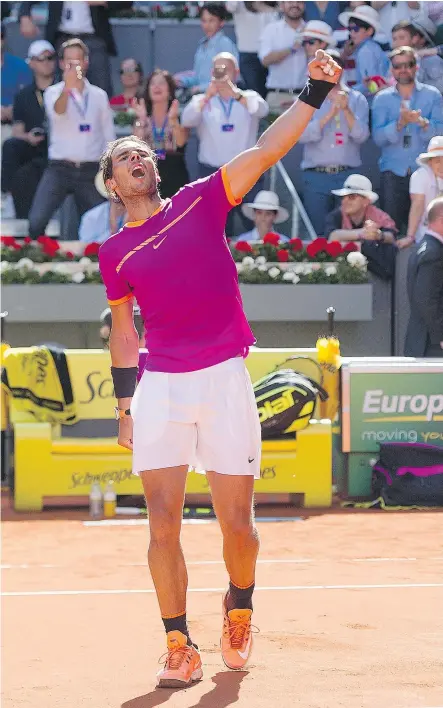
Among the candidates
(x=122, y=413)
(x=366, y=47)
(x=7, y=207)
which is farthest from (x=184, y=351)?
(x=7, y=207)

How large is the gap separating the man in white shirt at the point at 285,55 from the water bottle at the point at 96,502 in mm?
5604

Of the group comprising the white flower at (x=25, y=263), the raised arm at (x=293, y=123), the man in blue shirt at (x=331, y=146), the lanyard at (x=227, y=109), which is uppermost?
the lanyard at (x=227, y=109)

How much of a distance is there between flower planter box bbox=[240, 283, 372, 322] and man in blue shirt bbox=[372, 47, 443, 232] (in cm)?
86

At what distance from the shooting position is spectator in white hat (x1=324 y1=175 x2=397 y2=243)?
504 inches

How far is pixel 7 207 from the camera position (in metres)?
15.5

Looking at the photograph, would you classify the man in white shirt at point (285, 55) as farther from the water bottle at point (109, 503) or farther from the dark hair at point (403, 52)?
the water bottle at point (109, 503)

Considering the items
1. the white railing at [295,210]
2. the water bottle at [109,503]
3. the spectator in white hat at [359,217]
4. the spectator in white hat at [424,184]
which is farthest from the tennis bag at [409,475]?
the white railing at [295,210]

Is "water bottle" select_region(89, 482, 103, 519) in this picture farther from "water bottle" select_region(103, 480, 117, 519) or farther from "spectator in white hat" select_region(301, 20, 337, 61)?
"spectator in white hat" select_region(301, 20, 337, 61)

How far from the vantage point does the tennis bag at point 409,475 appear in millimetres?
10188

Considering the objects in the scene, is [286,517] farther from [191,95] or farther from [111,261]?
[191,95]

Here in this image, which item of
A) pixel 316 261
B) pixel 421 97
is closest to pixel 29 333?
pixel 316 261

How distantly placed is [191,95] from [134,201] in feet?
32.6

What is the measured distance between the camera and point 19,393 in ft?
35.1

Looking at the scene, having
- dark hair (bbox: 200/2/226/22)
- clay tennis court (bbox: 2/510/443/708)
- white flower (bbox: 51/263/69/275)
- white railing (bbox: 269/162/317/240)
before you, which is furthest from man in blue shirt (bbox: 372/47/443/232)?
clay tennis court (bbox: 2/510/443/708)
